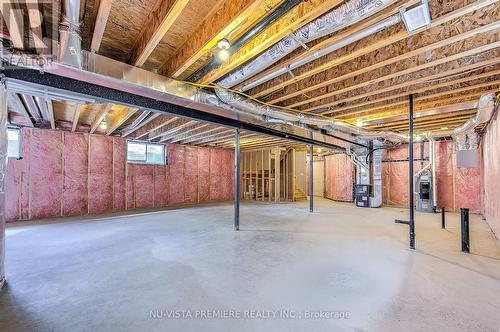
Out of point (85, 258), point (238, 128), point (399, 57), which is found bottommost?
point (85, 258)

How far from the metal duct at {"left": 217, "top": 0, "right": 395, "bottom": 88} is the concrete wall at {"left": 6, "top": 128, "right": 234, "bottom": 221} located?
19.3ft

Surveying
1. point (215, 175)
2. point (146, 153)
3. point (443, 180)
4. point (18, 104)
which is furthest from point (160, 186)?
point (443, 180)

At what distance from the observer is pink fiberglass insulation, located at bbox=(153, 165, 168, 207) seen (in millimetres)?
7715

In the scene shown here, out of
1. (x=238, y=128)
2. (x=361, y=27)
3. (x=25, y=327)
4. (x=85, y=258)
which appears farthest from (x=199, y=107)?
(x=25, y=327)

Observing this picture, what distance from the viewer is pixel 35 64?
1905 mm

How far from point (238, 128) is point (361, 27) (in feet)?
8.12

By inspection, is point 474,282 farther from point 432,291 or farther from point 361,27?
point 361,27

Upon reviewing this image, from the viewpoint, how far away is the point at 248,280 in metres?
2.29

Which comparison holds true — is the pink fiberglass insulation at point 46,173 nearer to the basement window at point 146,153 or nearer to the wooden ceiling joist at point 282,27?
the basement window at point 146,153

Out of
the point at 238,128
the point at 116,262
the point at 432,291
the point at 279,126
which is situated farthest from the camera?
the point at 279,126

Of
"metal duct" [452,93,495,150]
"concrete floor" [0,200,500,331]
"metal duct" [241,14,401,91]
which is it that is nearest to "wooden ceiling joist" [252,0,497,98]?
"metal duct" [241,14,401,91]

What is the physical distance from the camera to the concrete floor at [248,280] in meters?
1.68

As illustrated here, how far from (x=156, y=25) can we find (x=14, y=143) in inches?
233

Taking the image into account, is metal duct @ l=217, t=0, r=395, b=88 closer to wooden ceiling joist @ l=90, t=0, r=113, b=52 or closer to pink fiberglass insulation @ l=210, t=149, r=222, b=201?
wooden ceiling joist @ l=90, t=0, r=113, b=52
